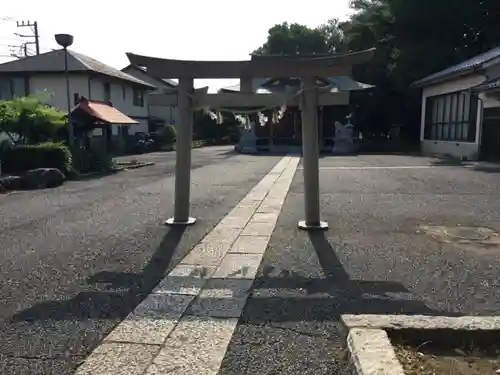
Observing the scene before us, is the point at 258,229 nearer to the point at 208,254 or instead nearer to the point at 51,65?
the point at 208,254

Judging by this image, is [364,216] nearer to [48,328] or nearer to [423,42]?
[48,328]

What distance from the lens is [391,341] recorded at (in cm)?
291

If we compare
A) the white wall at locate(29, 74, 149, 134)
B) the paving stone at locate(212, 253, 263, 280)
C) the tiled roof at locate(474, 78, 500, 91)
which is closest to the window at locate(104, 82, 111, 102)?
the white wall at locate(29, 74, 149, 134)

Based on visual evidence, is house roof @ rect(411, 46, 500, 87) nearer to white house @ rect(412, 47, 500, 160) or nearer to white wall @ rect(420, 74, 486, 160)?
Result: white house @ rect(412, 47, 500, 160)

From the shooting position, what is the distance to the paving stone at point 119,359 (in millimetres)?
2729

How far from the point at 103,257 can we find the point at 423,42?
89.6ft

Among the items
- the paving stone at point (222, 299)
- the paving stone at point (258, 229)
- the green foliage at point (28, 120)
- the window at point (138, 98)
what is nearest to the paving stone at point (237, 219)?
Answer: the paving stone at point (258, 229)

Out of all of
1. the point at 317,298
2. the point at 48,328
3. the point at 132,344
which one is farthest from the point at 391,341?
the point at 48,328

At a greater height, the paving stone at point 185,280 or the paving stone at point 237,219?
the paving stone at point 237,219

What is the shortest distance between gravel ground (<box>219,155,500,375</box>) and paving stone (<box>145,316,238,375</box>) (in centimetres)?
8

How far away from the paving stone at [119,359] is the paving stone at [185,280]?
107 cm

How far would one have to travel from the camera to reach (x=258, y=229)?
663cm

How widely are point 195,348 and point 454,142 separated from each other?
21.2 metres

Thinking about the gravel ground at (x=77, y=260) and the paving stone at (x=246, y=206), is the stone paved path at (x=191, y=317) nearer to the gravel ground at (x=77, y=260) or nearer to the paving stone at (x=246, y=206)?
the gravel ground at (x=77, y=260)
